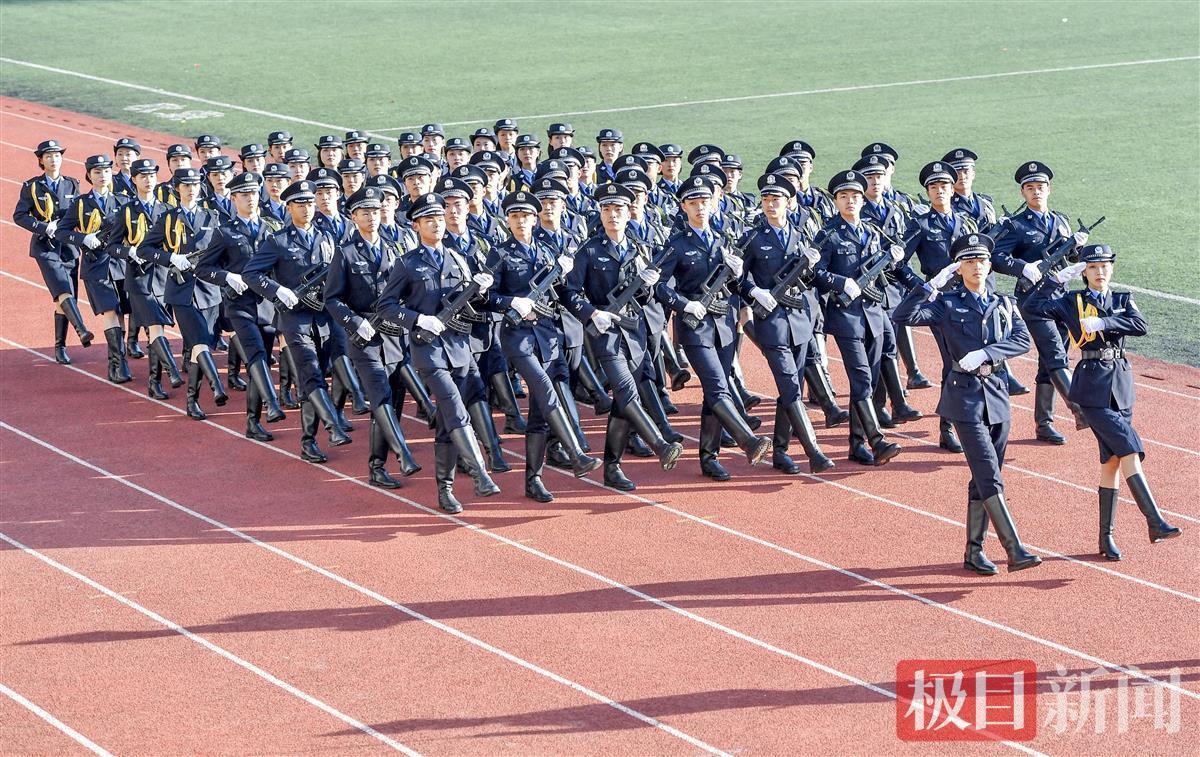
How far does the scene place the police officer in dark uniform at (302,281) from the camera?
40.7ft

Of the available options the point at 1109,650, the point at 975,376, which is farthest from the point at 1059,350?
the point at 1109,650

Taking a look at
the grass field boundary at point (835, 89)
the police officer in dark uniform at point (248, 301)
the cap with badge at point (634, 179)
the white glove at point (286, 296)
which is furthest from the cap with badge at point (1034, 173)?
the grass field boundary at point (835, 89)

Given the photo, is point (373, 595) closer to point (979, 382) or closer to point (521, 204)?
point (521, 204)

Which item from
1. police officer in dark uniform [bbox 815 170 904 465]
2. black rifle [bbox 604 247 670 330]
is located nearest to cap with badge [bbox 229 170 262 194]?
black rifle [bbox 604 247 670 330]

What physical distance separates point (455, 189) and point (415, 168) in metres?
1.50

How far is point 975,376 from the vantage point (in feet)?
32.9

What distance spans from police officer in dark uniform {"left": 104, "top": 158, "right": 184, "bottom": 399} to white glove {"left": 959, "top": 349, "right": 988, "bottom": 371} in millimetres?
7138

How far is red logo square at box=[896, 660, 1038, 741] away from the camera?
8.12 metres

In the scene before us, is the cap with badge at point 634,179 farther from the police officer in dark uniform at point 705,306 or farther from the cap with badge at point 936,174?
the cap with badge at point 936,174

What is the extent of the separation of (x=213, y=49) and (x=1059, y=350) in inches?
1102

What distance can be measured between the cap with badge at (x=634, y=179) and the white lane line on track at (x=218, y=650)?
476cm

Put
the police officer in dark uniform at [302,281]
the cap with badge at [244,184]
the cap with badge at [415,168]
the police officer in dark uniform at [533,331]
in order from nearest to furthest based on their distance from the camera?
1. the police officer in dark uniform at [533,331]
2. the police officer in dark uniform at [302,281]
3. the cap with badge at [244,184]
4. the cap with badge at [415,168]

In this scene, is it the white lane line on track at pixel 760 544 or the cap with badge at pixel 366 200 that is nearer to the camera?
the white lane line on track at pixel 760 544

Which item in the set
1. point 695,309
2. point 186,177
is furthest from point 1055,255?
point 186,177
